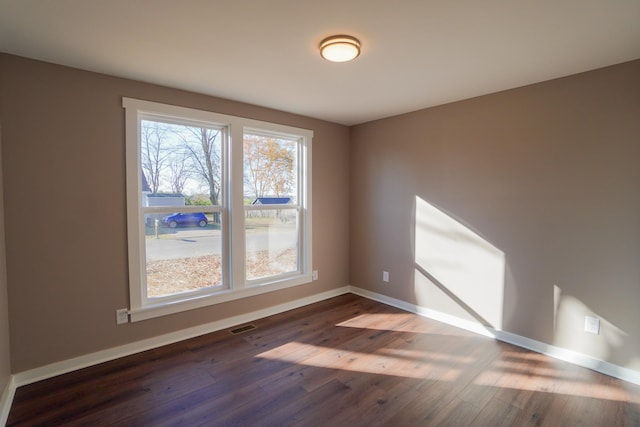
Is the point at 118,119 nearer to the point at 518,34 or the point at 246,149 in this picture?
the point at 246,149

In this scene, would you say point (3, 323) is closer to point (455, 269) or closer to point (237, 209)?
point (237, 209)

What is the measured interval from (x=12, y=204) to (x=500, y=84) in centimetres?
407

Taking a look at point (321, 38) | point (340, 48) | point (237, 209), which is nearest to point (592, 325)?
point (340, 48)

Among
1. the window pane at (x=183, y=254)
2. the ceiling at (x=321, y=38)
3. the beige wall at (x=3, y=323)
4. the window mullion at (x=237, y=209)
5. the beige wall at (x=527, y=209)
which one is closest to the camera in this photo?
the ceiling at (x=321, y=38)

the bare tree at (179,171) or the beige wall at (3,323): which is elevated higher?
the bare tree at (179,171)

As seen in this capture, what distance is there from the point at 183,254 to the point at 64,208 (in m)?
1.03

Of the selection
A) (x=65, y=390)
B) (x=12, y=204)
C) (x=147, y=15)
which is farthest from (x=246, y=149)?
(x=65, y=390)

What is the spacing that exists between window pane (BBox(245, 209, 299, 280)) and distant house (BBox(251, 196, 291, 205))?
9cm

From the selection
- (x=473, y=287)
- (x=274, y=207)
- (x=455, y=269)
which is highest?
(x=274, y=207)

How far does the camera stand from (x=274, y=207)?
12.3ft

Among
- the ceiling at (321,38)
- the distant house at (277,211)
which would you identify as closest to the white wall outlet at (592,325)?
the ceiling at (321,38)

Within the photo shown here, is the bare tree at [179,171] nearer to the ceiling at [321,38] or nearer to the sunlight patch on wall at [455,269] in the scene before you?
the ceiling at [321,38]

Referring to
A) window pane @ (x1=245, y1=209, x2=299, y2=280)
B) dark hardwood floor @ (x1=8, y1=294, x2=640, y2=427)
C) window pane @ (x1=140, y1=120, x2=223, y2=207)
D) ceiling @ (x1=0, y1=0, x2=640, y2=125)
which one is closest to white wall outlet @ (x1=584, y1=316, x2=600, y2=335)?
dark hardwood floor @ (x1=8, y1=294, x2=640, y2=427)

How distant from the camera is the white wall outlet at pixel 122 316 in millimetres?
2633
